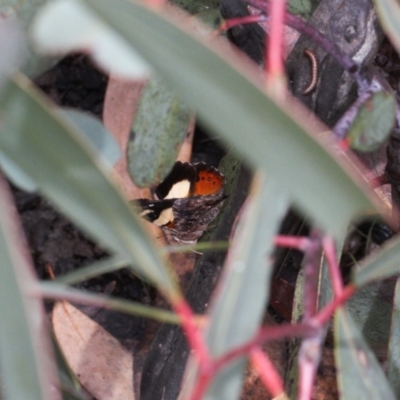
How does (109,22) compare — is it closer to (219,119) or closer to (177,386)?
(219,119)

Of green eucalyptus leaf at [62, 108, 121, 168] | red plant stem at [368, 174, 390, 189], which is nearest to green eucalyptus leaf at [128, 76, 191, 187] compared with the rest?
green eucalyptus leaf at [62, 108, 121, 168]

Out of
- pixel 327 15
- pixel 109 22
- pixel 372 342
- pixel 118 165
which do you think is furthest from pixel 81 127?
pixel 118 165

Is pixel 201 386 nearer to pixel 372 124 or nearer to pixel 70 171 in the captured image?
pixel 70 171

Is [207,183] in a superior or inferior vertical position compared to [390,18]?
inferior

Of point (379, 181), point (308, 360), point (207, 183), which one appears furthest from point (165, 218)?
point (308, 360)

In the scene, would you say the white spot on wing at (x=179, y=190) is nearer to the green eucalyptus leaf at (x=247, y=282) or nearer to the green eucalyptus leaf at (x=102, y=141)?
the green eucalyptus leaf at (x=102, y=141)
